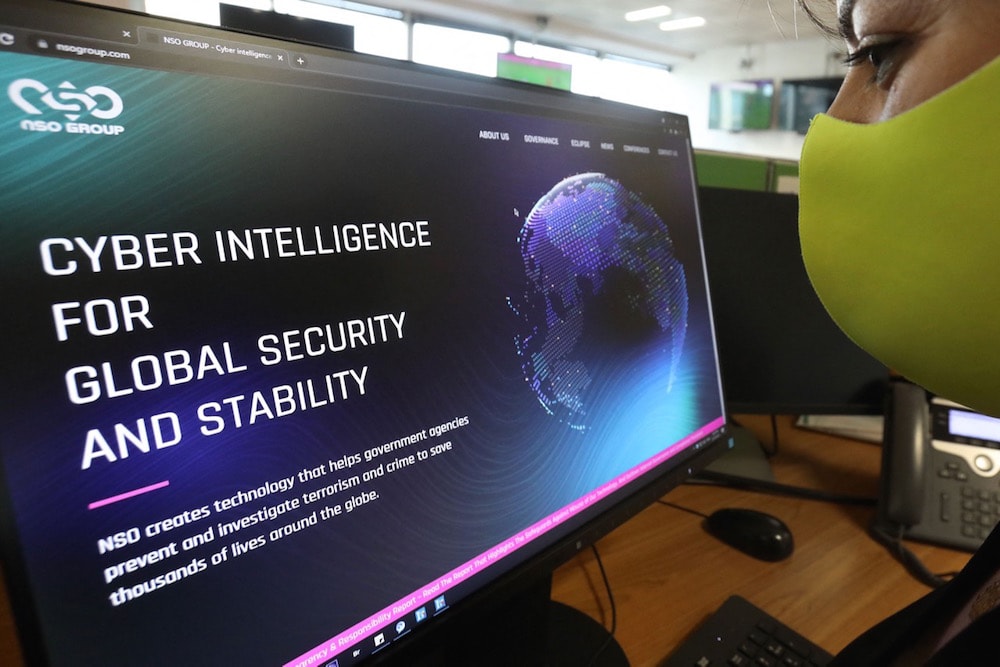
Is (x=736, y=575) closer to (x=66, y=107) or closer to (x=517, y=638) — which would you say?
(x=517, y=638)

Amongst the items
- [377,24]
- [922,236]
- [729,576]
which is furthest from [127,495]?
[377,24]

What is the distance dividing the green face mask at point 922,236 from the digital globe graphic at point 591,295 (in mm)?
182

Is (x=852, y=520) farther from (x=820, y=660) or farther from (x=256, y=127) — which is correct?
(x=256, y=127)

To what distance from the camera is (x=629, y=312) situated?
634mm

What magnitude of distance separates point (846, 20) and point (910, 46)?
72mm

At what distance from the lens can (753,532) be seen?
2.68 ft

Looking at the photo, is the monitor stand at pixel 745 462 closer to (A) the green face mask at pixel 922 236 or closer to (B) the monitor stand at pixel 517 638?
(B) the monitor stand at pixel 517 638

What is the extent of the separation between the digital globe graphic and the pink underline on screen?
0.28m

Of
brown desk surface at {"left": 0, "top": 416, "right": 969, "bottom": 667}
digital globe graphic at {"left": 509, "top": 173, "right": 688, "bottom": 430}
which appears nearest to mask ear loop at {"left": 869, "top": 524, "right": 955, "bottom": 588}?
brown desk surface at {"left": 0, "top": 416, "right": 969, "bottom": 667}

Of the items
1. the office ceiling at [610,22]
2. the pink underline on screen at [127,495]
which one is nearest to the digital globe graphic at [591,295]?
the pink underline on screen at [127,495]

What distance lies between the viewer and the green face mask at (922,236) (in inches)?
15.2

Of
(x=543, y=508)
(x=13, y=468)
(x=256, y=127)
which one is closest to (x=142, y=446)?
(x=13, y=468)

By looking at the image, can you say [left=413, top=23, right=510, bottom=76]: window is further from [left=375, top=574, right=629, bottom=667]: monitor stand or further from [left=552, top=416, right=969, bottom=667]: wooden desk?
[left=375, top=574, right=629, bottom=667]: monitor stand

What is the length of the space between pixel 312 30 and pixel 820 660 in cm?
142
